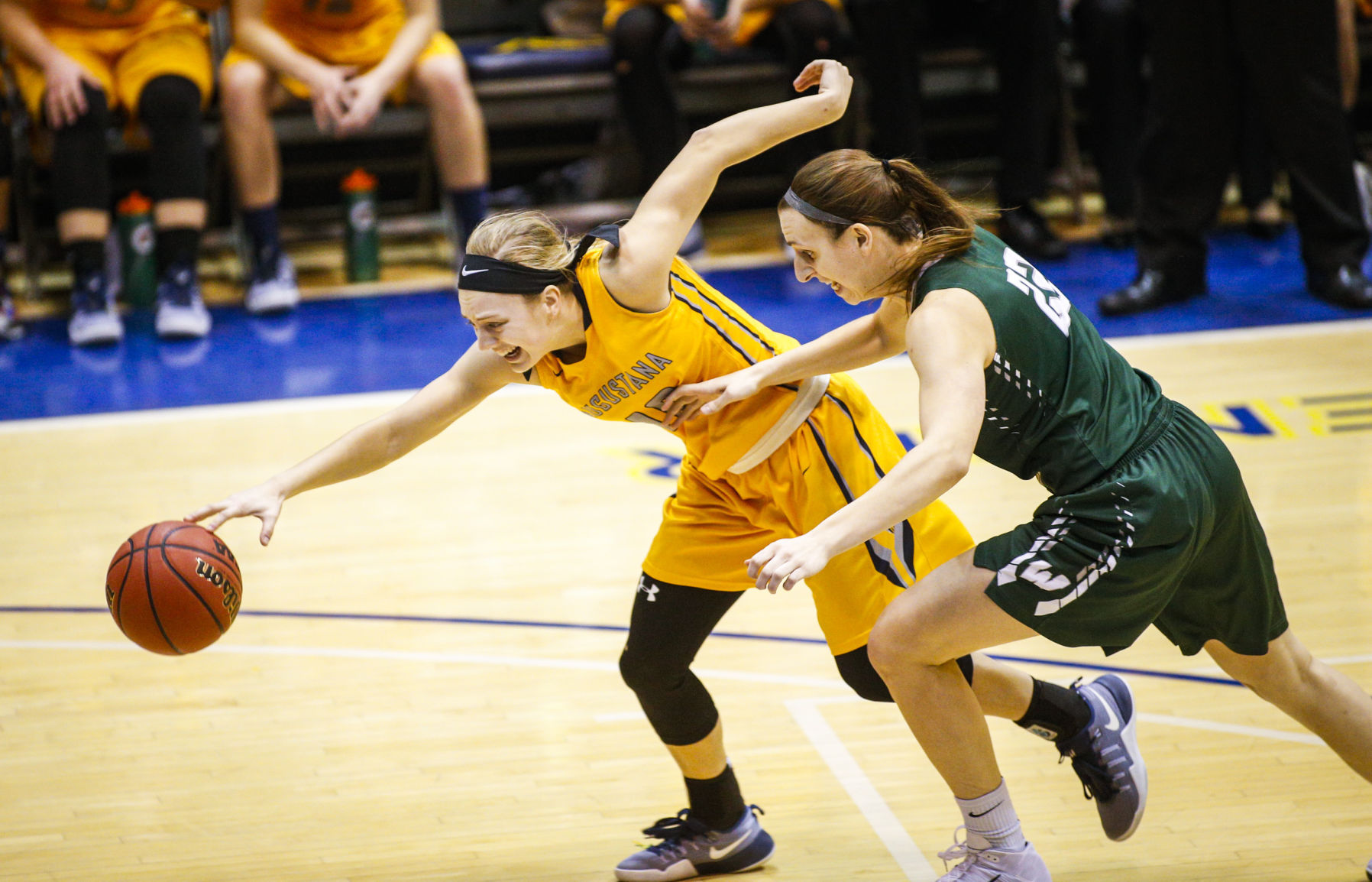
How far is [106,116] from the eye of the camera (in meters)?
6.68

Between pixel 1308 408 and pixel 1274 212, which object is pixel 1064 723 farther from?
pixel 1274 212

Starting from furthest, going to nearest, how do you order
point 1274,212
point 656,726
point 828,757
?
point 1274,212 < point 828,757 < point 656,726

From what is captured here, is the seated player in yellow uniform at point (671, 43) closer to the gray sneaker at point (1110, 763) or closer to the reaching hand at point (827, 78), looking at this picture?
the reaching hand at point (827, 78)

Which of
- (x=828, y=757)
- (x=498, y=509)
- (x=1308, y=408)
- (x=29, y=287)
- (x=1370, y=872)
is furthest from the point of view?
(x=29, y=287)

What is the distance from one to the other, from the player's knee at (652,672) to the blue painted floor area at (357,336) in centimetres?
351

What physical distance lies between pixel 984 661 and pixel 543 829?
41.2 inches

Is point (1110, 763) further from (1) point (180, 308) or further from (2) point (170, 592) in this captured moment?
(1) point (180, 308)

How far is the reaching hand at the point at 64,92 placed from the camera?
21.4 ft

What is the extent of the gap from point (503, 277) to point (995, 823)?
1.35 meters

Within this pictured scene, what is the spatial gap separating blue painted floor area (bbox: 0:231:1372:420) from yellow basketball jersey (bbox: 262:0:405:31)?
139 cm

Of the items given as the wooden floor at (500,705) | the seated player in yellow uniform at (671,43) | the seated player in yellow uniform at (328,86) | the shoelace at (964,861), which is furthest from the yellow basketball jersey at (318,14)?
the shoelace at (964,861)

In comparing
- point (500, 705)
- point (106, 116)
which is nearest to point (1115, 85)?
point (106, 116)

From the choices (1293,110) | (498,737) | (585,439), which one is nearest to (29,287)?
(585,439)

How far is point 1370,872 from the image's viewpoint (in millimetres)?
2793
